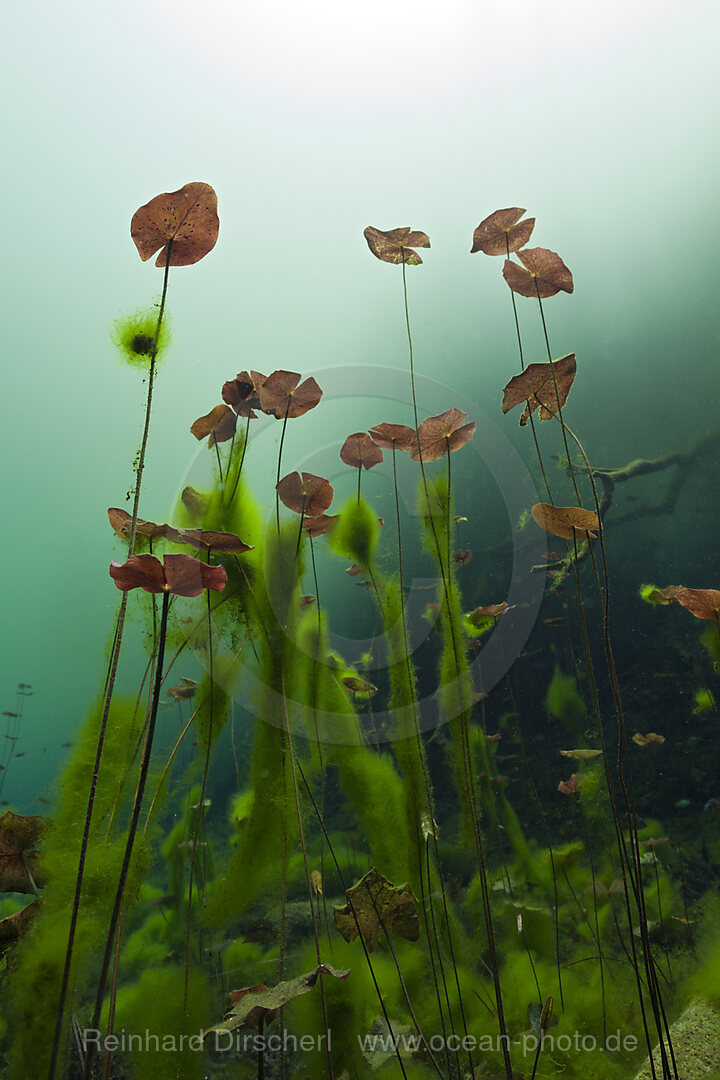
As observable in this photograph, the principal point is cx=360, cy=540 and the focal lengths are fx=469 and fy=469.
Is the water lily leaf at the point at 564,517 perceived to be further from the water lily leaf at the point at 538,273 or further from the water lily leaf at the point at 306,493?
the water lily leaf at the point at 538,273

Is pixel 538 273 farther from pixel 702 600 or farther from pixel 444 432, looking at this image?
pixel 702 600

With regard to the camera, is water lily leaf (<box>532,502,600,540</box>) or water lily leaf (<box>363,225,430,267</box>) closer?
water lily leaf (<box>532,502,600,540</box>)

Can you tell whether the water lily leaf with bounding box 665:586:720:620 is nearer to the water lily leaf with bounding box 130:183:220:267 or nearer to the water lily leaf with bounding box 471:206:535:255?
the water lily leaf with bounding box 471:206:535:255

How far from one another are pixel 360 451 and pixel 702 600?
173 cm

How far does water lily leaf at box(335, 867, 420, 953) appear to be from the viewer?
1607mm

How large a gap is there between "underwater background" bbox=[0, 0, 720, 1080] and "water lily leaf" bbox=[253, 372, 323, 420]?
63.6 inches

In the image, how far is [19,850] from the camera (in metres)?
1.66

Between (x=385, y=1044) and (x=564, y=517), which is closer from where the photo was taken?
(x=564, y=517)

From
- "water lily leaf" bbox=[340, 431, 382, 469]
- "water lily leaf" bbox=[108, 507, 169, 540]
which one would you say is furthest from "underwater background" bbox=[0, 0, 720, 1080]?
"water lily leaf" bbox=[108, 507, 169, 540]

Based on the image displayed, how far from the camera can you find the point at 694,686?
8484 millimetres

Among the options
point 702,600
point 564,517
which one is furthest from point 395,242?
point 702,600

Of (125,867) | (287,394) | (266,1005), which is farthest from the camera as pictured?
(287,394)

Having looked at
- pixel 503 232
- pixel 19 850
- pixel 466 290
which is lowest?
pixel 19 850

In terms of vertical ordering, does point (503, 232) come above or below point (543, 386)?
above
